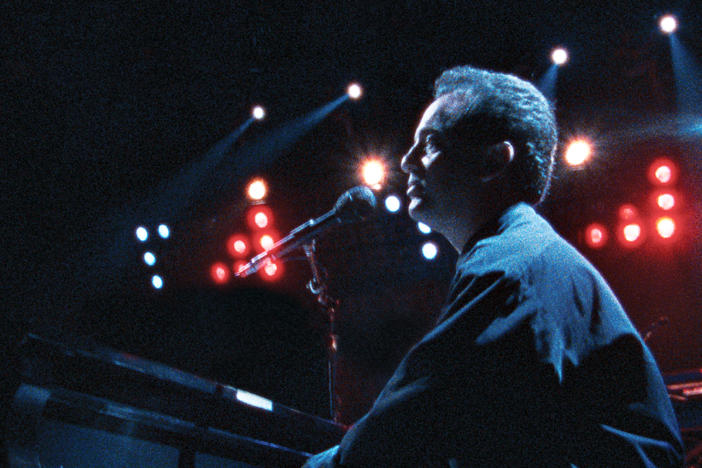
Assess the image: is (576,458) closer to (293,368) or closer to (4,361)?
(4,361)

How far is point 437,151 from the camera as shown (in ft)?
5.32

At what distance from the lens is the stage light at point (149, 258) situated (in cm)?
664

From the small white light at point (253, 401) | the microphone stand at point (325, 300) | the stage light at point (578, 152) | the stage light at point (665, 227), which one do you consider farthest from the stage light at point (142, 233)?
the stage light at point (665, 227)

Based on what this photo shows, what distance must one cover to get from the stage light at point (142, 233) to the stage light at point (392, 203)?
3208mm

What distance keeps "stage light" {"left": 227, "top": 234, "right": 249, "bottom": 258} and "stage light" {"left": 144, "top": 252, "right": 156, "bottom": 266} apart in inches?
38.8

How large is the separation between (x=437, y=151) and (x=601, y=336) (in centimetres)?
83

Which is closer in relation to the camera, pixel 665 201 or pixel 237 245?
pixel 665 201

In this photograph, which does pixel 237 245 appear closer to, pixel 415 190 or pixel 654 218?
pixel 654 218

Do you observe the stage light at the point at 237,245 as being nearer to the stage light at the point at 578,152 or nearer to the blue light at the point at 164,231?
the blue light at the point at 164,231

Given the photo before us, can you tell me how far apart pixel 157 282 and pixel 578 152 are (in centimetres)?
559

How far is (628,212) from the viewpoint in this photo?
5746 mm

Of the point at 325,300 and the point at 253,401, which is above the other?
the point at 325,300

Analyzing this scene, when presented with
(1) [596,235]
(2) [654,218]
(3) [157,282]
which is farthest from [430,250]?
(3) [157,282]

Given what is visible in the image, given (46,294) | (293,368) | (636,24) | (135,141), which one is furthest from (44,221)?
(636,24)
